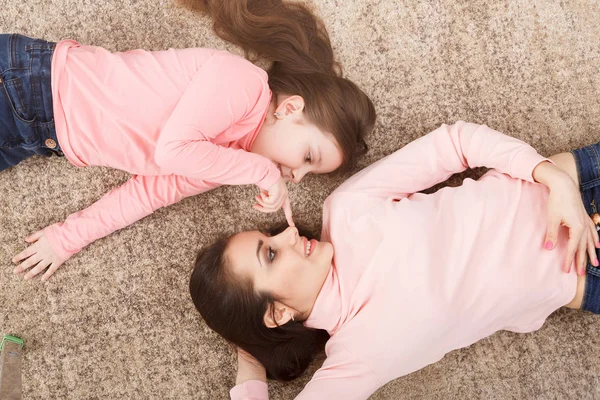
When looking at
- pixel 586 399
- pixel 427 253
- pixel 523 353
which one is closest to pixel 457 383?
pixel 523 353

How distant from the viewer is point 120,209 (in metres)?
1.17

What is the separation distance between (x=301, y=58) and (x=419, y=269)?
22.2 inches

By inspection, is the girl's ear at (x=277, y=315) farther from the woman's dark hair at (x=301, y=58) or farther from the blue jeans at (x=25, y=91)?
the blue jeans at (x=25, y=91)

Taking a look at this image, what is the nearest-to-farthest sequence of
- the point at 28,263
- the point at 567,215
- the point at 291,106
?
1. the point at 567,215
2. the point at 291,106
3. the point at 28,263

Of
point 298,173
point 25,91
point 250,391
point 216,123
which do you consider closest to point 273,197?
point 298,173

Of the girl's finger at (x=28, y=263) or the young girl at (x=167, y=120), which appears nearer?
the young girl at (x=167, y=120)

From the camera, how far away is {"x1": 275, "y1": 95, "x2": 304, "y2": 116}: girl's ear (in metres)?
1.08

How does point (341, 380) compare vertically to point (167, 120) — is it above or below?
below

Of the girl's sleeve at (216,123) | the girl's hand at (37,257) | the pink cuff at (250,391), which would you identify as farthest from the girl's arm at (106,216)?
the pink cuff at (250,391)

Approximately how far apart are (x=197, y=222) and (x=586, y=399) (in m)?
1.02

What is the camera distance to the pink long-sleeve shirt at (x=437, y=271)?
100 cm

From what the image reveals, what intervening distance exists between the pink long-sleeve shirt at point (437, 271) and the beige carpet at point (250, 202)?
0.61 feet

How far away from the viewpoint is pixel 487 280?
999 millimetres

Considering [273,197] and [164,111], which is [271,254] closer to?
[273,197]
